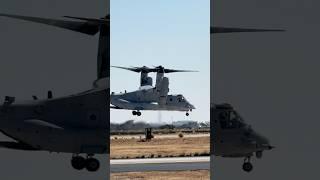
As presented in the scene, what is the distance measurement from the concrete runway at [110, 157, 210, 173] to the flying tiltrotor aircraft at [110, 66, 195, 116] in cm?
67

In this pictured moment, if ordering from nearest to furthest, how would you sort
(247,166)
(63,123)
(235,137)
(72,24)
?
(63,123), (72,24), (247,166), (235,137)

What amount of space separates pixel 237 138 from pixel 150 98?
1709 millimetres

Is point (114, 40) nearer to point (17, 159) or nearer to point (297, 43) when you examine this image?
point (17, 159)

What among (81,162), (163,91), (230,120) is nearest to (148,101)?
(163,91)

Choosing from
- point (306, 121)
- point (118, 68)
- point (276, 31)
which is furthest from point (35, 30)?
point (306, 121)

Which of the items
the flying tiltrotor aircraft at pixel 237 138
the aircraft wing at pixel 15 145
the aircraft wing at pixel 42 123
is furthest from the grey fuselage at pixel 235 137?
the aircraft wing at pixel 15 145

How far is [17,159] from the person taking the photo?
8.70 m

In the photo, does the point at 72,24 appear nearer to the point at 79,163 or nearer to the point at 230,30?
the point at 79,163

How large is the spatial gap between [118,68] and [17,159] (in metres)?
1.95

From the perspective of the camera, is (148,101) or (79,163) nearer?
(148,101)

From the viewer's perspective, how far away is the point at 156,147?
8648 mm

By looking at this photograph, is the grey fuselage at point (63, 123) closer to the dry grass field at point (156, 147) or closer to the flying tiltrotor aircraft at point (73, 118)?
the flying tiltrotor aircraft at point (73, 118)

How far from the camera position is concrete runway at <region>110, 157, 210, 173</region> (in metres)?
8.60

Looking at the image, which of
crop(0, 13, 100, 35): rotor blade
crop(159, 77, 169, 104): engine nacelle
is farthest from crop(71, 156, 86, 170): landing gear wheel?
crop(0, 13, 100, 35): rotor blade
